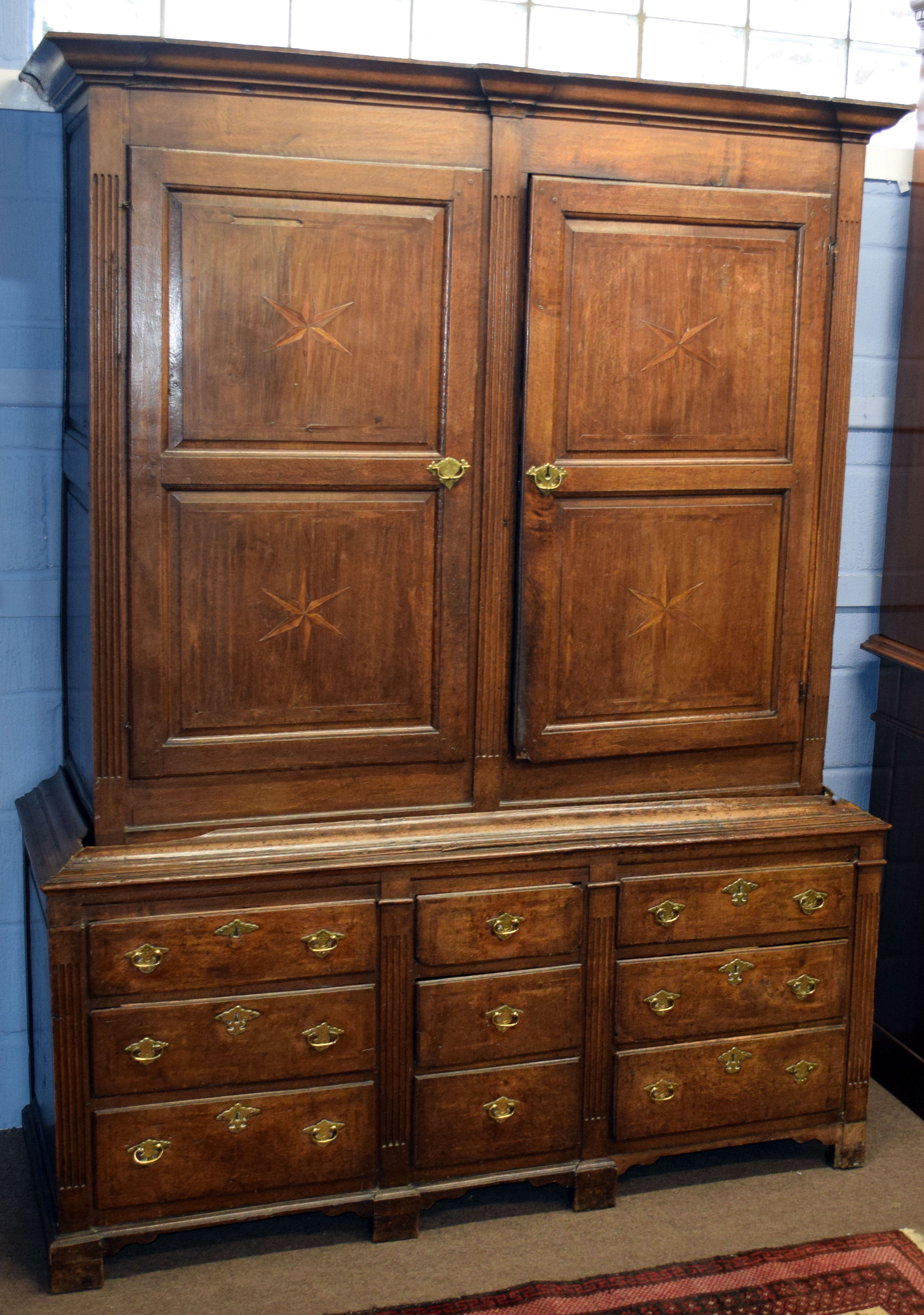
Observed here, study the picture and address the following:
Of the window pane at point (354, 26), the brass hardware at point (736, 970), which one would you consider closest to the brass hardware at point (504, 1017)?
the brass hardware at point (736, 970)

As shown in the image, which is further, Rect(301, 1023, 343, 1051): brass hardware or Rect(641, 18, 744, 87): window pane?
Rect(641, 18, 744, 87): window pane

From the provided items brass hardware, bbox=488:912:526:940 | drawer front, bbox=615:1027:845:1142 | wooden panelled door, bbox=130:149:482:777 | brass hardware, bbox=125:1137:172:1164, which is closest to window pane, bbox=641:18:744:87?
wooden panelled door, bbox=130:149:482:777

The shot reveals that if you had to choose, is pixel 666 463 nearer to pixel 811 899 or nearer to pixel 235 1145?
pixel 811 899

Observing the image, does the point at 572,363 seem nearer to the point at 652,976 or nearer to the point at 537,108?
the point at 537,108

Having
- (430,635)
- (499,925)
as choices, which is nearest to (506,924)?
(499,925)

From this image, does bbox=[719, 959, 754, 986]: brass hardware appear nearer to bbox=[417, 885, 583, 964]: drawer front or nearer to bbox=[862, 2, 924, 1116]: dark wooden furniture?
bbox=[417, 885, 583, 964]: drawer front

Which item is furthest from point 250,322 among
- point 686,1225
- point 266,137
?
point 686,1225

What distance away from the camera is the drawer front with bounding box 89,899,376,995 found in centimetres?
274

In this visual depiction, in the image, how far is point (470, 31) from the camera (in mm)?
3311

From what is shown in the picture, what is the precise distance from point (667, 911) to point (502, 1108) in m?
0.57

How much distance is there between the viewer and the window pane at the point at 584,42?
11.0ft

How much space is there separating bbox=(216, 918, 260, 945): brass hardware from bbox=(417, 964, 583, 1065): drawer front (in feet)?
1.27

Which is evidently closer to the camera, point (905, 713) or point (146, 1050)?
point (146, 1050)

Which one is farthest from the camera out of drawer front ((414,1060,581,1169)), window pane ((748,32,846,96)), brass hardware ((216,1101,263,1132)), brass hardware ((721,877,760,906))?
window pane ((748,32,846,96))
